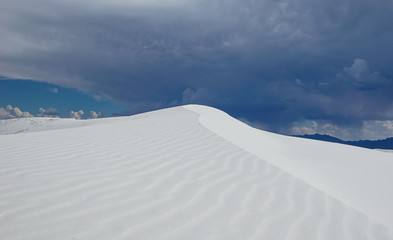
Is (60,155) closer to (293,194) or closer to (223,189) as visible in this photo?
(223,189)

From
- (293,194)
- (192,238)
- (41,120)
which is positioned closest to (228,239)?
(192,238)

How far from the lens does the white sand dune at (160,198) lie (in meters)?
2.95

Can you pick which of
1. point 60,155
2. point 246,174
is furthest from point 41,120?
point 246,174

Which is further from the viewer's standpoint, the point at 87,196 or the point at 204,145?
the point at 204,145

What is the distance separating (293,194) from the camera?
456 centimetres

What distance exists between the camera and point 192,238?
287 centimetres

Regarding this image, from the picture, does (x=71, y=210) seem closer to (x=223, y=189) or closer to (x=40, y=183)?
(x=40, y=183)

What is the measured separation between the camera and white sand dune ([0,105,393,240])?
2.95 meters

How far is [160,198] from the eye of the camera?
368 centimetres

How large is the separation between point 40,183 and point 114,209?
4.02 ft

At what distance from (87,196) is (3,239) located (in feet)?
3.44

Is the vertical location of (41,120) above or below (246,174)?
below

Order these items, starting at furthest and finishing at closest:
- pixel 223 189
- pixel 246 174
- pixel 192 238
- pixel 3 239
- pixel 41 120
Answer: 1. pixel 41 120
2. pixel 246 174
3. pixel 223 189
4. pixel 192 238
5. pixel 3 239

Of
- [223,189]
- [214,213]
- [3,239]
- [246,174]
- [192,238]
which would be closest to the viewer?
[3,239]
